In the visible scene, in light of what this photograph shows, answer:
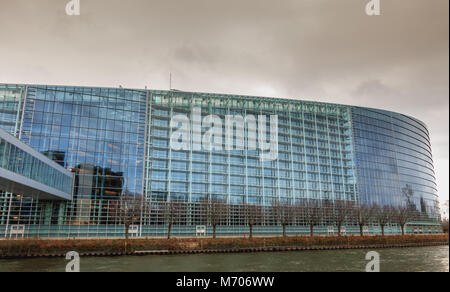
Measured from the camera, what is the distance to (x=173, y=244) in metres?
55.5

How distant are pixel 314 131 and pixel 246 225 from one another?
34.9m

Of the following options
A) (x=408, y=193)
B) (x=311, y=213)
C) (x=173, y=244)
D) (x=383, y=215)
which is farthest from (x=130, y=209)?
(x=408, y=193)

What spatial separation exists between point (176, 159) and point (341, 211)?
141ft

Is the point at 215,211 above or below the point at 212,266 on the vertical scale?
above

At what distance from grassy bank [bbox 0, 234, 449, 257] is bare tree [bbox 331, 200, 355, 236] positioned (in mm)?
12632

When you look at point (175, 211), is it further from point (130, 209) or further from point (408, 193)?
point (408, 193)

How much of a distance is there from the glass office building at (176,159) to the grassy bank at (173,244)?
14.1 m

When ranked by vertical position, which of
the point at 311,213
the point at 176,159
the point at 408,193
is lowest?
the point at 311,213

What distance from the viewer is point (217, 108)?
91938 millimetres

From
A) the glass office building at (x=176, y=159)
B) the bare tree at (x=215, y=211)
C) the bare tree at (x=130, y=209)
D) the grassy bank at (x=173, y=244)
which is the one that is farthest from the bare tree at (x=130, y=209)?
the bare tree at (x=215, y=211)

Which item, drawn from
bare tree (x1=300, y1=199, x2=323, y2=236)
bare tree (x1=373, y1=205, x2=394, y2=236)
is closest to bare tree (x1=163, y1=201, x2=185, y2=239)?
bare tree (x1=300, y1=199, x2=323, y2=236)

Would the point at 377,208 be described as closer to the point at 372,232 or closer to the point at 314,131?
the point at 372,232

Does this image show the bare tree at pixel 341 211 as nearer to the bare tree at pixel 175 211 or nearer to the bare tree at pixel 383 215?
the bare tree at pixel 383 215
